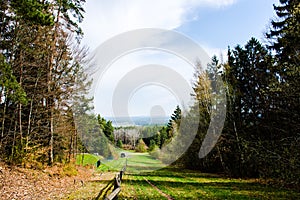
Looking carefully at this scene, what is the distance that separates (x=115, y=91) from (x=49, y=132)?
40.9ft

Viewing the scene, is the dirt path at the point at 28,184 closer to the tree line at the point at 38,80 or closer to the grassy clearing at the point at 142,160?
the tree line at the point at 38,80

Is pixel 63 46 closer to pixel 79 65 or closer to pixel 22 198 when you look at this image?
pixel 79 65

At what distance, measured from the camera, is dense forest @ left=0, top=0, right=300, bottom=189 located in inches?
401

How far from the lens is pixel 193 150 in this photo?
33625 mm

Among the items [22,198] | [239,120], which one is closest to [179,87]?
[239,120]

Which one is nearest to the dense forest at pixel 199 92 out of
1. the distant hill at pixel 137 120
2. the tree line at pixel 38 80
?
the tree line at pixel 38 80

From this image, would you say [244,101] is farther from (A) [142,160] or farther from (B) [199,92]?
(A) [142,160]

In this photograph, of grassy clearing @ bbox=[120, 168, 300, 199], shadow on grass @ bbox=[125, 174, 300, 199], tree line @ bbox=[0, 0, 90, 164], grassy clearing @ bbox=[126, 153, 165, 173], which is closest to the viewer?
shadow on grass @ bbox=[125, 174, 300, 199]

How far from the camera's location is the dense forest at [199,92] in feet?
33.4

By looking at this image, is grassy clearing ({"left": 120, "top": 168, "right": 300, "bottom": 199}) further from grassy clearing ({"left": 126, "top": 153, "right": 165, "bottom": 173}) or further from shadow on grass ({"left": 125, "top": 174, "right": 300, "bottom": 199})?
grassy clearing ({"left": 126, "top": 153, "right": 165, "bottom": 173})

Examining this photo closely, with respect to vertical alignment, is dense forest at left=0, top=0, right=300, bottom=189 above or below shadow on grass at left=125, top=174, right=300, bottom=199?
above

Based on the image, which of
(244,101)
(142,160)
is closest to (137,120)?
(142,160)

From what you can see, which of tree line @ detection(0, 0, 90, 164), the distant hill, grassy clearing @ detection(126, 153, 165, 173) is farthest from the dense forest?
grassy clearing @ detection(126, 153, 165, 173)

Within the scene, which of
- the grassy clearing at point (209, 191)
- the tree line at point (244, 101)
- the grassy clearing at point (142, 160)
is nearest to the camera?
the grassy clearing at point (209, 191)
